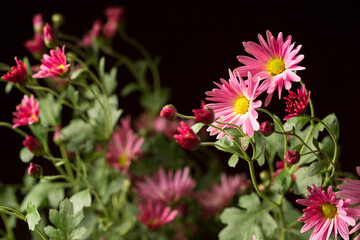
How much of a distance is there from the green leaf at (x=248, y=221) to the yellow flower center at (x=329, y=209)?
0.55ft

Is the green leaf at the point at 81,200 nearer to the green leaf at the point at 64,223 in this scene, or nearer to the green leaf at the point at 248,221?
the green leaf at the point at 64,223

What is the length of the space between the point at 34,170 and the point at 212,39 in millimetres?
909

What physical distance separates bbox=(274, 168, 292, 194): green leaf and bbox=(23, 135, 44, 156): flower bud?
1.14ft

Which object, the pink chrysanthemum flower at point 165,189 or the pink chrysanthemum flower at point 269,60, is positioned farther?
the pink chrysanthemum flower at point 165,189

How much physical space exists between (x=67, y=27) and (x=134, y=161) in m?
0.71

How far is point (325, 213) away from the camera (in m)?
0.57

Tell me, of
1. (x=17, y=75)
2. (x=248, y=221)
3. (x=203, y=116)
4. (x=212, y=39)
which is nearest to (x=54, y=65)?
(x=17, y=75)

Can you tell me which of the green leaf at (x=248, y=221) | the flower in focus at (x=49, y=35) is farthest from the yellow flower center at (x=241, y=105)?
the flower in focus at (x=49, y=35)

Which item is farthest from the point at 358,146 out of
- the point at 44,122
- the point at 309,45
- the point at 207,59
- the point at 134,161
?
the point at 44,122

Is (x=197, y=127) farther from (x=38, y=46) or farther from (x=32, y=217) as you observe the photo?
(x=38, y=46)

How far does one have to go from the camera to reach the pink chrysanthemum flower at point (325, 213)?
1.78 ft

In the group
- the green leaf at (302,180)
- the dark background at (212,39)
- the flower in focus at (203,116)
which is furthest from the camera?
the dark background at (212,39)

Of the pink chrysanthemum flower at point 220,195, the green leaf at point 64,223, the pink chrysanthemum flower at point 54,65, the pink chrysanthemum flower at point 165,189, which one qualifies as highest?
the pink chrysanthemum flower at point 54,65

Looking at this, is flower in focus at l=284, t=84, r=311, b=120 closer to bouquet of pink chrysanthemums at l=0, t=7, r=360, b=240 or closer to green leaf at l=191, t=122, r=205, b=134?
bouquet of pink chrysanthemums at l=0, t=7, r=360, b=240
